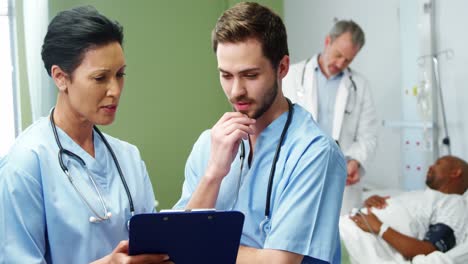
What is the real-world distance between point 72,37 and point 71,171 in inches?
12.4

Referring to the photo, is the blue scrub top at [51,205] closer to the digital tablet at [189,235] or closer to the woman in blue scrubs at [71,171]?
the woman in blue scrubs at [71,171]

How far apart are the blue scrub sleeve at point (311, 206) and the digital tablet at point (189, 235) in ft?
0.43

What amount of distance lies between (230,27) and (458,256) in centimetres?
186

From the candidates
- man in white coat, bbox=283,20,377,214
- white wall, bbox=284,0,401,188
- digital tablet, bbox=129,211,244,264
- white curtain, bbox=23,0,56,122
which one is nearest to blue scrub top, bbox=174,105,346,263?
digital tablet, bbox=129,211,244,264

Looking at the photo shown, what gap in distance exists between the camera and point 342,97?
3.01m

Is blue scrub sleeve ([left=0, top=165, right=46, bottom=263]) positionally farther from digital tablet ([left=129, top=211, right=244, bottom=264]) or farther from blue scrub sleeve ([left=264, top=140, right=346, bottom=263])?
blue scrub sleeve ([left=264, top=140, right=346, bottom=263])

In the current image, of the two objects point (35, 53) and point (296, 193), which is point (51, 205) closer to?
point (296, 193)

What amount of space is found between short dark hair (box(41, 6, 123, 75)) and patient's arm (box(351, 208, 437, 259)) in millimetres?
1838

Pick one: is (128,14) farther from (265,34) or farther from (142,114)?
(265,34)

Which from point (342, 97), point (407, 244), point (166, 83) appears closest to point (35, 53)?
point (166, 83)

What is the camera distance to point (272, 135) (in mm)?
1293

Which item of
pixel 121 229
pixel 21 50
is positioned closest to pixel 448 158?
pixel 121 229

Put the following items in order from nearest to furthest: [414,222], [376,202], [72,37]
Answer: [72,37] < [414,222] < [376,202]

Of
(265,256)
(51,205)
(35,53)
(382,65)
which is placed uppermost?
(35,53)
